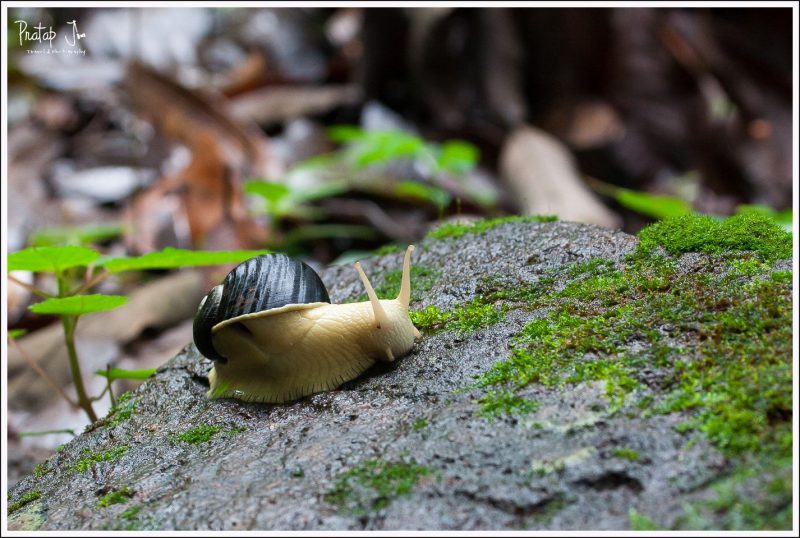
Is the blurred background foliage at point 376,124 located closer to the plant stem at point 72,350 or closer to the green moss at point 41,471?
the plant stem at point 72,350

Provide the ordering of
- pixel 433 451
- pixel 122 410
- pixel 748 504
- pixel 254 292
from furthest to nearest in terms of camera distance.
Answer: pixel 122 410, pixel 254 292, pixel 433 451, pixel 748 504

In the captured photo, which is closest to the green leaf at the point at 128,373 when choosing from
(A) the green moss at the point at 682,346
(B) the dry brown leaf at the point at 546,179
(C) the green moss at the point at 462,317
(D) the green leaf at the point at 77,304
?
(D) the green leaf at the point at 77,304

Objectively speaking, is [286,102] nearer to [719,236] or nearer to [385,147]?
[385,147]

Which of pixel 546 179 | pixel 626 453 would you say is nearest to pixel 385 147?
pixel 546 179

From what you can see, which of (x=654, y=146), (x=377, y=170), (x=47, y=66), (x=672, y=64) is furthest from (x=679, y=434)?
(x=47, y=66)

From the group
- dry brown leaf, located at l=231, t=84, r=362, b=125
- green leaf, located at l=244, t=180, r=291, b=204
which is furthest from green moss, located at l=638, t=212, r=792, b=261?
dry brown leaf, located at l=231, t=84, r=362, b=125

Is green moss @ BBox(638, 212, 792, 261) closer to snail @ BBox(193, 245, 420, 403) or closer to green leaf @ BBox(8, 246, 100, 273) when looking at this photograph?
snail @ BBox(193, 245, 420, 403)

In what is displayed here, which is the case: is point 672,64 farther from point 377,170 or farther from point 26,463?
point 26,463
